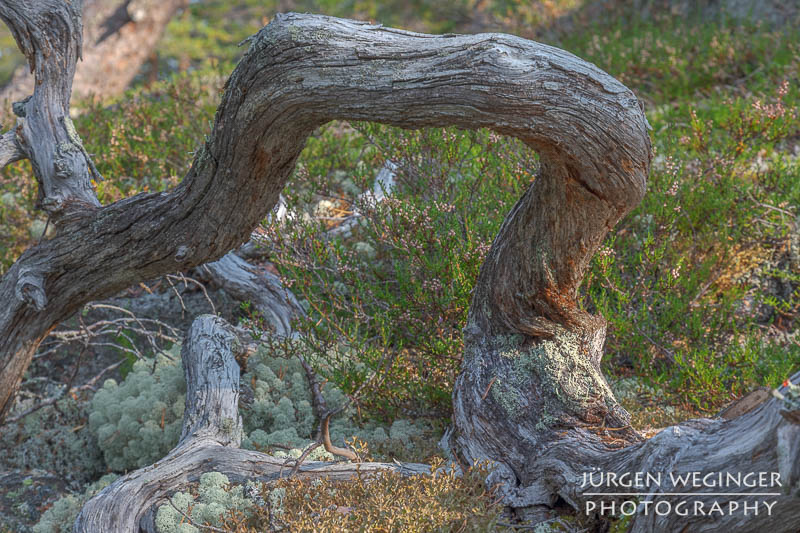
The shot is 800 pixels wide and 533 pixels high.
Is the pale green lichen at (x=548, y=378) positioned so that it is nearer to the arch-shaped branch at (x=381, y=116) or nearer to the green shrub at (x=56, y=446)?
the arch-shaped branch at (x=381, y=116)

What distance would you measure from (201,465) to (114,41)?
868 centimetres

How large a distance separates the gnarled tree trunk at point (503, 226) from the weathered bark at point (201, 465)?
0.74m

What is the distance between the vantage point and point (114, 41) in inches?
398

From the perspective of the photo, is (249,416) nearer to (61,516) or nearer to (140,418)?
(140,418)

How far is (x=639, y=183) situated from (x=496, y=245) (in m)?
0.85

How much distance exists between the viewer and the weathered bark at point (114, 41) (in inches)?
387

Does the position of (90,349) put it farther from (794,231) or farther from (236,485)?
(794,231)

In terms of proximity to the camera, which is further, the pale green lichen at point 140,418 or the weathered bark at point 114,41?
the weathered bark at point 114,41

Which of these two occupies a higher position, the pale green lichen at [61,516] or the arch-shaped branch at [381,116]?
the arch-shaped branch at [381,116]

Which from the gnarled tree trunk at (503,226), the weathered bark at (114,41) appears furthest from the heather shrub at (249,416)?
the weathered bark at (114,41)

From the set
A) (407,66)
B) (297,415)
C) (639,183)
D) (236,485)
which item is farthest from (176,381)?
(639,183)

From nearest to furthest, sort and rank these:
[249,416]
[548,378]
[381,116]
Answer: [381,116] < [548,378] < [249,416]

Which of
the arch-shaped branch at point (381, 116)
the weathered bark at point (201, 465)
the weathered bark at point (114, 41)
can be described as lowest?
the weathered bark at point (201, 465)

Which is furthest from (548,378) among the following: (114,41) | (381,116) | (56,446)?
(114,41)
